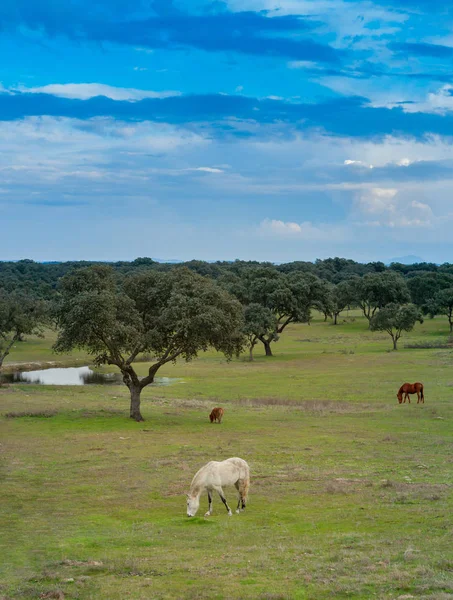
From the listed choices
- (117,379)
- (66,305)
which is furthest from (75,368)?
(66,305)

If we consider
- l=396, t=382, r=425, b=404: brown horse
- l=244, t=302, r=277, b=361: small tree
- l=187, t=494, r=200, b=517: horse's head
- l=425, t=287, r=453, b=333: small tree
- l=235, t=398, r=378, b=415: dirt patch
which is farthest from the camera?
l=425, t=287, r=453, b=333: small tree

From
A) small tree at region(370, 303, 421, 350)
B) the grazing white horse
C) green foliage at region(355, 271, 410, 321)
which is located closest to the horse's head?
the grazing white horse

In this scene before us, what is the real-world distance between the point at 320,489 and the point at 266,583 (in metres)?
8.78

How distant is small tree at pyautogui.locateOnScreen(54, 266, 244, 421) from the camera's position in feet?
111

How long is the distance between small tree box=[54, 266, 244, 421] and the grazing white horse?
15827mm

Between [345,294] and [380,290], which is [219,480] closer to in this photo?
[380,290]

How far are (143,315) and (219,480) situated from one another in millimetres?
20309

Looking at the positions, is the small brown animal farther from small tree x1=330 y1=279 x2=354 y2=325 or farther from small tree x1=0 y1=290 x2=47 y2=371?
small tree x1=330 y1=279 x2=354 y2=325

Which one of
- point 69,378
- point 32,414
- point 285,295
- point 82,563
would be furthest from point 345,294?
point 82,563

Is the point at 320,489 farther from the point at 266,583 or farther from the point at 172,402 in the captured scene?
the point at 172,402

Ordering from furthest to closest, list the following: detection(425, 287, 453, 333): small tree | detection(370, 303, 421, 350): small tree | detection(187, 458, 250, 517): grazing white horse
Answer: detection(425, 287, 453, 333): small tree
detection(370, 303, 421, 350): small tree
detection(187, 458, 250, 517): grazing white horse

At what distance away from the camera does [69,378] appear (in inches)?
2618

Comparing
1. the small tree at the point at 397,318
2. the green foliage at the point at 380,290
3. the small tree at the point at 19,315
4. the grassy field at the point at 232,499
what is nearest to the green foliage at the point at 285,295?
the small tree at the point at 397,318

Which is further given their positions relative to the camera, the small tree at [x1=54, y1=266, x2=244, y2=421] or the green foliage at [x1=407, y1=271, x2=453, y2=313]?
the green foliage at [x1=407, y1=271, x2=453, y2=313]
